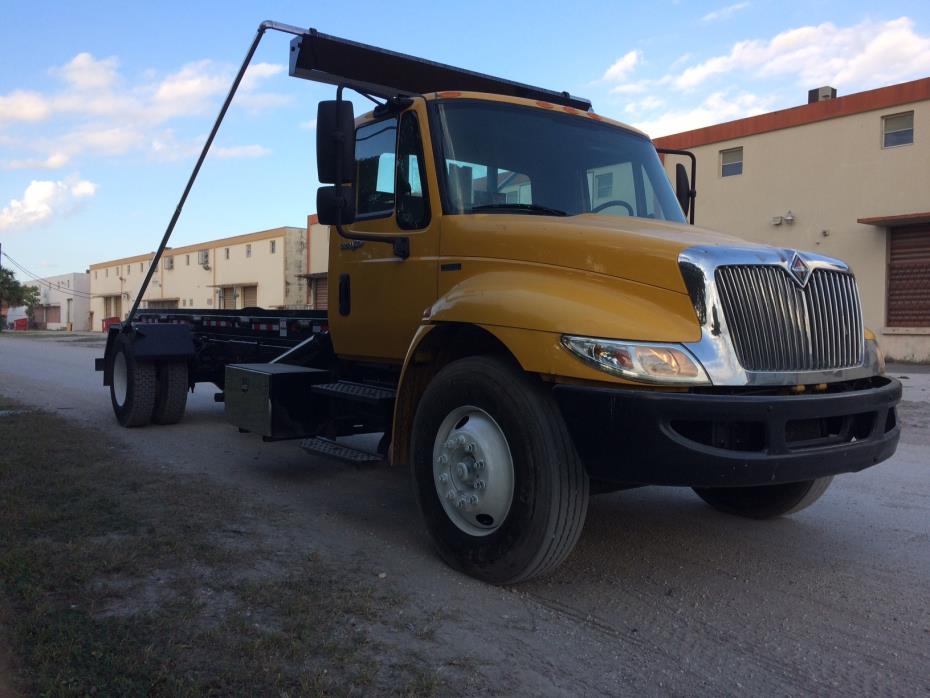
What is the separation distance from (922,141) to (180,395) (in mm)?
18782

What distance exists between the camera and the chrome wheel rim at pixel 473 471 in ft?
13.1

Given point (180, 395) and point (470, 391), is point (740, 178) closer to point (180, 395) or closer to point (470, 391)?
point (180, 395)

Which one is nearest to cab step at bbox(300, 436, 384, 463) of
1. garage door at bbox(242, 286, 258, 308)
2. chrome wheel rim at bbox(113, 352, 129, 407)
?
chrome wheel rim at bbox(113, 352, 129, 407)

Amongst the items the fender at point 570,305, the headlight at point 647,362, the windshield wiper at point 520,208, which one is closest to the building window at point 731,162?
the windshield wiper at point 520,208

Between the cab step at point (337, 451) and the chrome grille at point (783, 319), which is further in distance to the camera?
the cab step at point (337, 451)

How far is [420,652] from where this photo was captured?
10.7 ft

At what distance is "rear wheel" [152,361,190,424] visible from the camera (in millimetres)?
8836

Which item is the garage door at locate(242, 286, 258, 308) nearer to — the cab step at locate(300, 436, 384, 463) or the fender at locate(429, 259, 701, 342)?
the cab step at locate(300, 436, 384, 463)

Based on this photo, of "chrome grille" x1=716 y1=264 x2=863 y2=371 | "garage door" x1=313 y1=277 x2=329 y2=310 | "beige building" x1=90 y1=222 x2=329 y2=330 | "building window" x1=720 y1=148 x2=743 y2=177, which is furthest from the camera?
"beige building" x1=90 y1=222 x2=329 y2=330

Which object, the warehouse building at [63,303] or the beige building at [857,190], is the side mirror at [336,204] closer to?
the beige building at [857,190]

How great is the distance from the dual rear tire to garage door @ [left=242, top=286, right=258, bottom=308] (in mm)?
37280

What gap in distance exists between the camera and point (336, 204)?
471cm

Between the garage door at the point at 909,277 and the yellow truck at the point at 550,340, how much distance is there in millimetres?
17385

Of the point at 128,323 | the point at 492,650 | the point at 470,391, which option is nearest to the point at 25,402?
the point at 128,323
